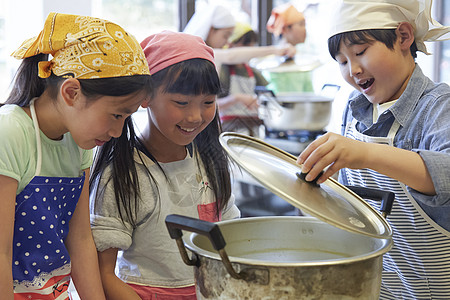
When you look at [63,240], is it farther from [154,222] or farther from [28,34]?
[28,34]

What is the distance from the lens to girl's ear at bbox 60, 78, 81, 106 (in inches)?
32.7

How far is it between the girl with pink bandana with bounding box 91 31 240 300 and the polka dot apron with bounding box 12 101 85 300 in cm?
8

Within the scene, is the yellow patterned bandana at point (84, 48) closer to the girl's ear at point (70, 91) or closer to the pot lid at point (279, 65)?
the girl's ear at point (70, 91)

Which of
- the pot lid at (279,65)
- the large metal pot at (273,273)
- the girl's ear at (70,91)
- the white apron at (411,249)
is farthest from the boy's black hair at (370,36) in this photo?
the pot lid at (279,65)

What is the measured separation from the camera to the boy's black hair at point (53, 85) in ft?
2.74

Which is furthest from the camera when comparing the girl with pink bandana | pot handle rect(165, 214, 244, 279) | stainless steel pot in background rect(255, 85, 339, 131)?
stainless steel pot in background rect(255, 85, 339, 131)

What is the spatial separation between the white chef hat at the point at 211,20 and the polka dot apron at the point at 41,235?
6.15 ft

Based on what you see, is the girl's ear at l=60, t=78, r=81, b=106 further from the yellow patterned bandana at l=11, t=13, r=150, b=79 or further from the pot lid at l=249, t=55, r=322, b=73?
the pot lid at l=249, t=55, r=322, b=73

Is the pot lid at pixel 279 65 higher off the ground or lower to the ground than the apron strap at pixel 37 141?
lower

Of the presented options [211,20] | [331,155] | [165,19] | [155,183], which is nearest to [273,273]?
[331,155]

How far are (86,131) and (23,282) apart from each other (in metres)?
0.27

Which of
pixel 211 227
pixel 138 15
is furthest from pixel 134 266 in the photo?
pixel 138 15

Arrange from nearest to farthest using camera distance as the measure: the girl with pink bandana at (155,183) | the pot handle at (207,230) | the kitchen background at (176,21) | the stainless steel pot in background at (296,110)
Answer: the pot handle at (207,230) → the girl with pink bandana at (155,183) → the kitchen background at (176,21) → the stainless steel pot in background at (296,110)

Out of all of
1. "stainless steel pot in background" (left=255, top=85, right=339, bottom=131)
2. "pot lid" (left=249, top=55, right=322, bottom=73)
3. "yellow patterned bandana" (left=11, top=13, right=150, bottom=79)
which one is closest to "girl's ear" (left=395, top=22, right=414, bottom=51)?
"yellow patterned bandana" (left=11, top=13, right=150, bottom=79)
